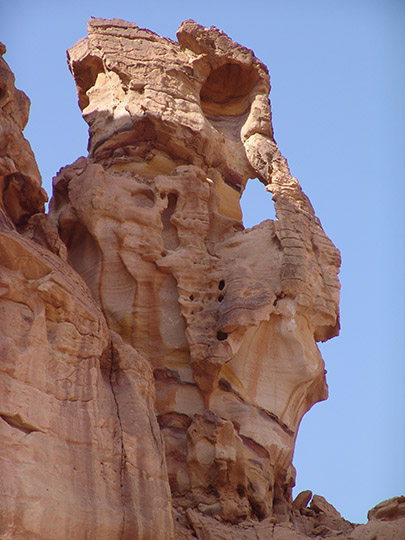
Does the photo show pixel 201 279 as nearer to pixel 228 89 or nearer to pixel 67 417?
pixel 67 417

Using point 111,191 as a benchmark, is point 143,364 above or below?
below

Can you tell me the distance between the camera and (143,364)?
57.5 feet

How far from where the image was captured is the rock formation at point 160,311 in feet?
50.9

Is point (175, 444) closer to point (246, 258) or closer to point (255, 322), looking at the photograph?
point (255, 322)

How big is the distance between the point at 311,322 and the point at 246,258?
1624 mm

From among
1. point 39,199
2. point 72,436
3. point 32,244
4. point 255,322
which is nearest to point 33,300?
point 32,244

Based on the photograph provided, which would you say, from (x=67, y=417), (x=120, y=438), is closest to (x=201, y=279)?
(x=120, y=438)

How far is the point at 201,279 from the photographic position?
67.1ft

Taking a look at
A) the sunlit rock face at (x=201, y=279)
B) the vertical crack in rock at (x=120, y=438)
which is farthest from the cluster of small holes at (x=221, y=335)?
the vertical crack in rock at (x=120, y=438)

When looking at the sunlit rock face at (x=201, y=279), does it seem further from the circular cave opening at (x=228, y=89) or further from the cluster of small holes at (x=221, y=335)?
the circular cave opening at (x=228, y=89)

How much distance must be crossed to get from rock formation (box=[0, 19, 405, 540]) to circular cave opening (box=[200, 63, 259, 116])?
0.05 metres

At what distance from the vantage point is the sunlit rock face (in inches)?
754

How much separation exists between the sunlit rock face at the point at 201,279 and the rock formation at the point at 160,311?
0.04 metres

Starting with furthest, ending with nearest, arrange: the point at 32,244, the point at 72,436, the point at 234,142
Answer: the point at 234,142
the point at 32,244
the point at 72,436
